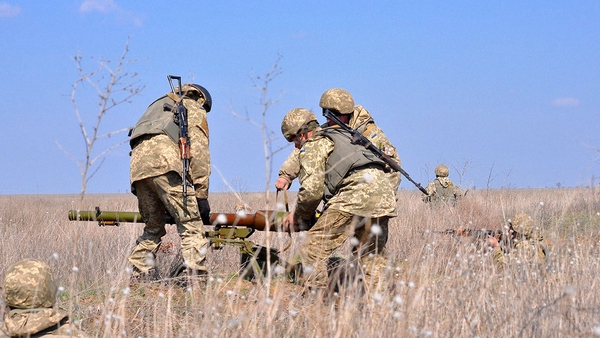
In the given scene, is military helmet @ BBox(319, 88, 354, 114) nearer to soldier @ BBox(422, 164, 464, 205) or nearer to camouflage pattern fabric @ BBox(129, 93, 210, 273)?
camouflage pattern fabric @ BBox(129, 93, 210, 273)

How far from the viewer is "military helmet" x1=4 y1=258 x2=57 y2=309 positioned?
13.6 feet

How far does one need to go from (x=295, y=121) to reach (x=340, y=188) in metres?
0.93

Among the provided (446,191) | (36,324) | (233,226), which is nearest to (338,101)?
(233,226)

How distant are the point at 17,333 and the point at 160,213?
2.73 m

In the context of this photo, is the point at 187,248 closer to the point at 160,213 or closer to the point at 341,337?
the point at 160,213

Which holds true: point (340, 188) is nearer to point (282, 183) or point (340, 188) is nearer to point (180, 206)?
point (282, 183)

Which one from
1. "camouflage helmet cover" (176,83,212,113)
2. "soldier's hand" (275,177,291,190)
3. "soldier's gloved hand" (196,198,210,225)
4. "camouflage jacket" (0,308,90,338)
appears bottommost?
"camouflage jacket" (0,308,90,338)

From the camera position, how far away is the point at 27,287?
414cm

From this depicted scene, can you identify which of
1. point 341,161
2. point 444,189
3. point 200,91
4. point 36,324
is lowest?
point 36,324

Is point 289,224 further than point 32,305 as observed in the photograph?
Yes

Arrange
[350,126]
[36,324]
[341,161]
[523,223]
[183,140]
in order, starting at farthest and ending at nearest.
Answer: [523,223] < [350,126] < [183,140] < [341,161] < [36,324]

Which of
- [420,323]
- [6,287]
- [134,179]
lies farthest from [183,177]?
[420,323]

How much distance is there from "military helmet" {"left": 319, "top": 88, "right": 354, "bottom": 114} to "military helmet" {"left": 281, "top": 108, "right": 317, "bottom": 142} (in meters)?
0.23

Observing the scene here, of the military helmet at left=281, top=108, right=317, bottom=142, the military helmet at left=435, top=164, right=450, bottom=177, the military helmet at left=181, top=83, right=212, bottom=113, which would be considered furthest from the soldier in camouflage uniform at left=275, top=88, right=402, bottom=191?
the military helmet at left=435, top=164, right=450, bottom=177
